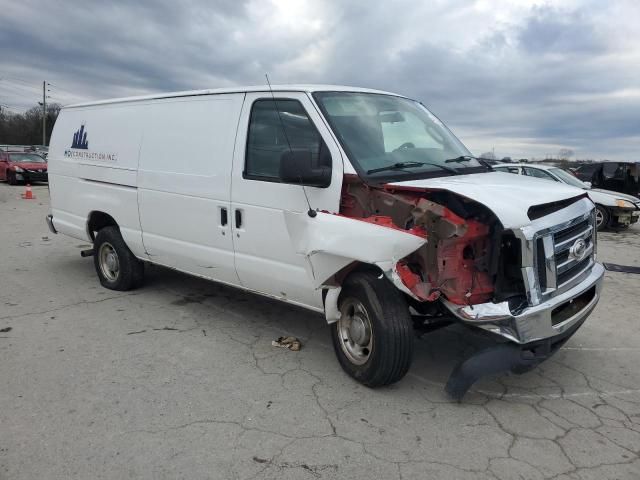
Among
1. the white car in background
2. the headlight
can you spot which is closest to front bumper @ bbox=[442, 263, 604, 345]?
the white car in background

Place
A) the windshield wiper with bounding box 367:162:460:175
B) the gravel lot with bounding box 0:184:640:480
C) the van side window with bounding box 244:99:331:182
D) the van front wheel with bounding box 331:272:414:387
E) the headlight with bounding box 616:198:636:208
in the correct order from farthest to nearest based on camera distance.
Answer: the headlight with bounding box 616:198:636:208, the van side window with bounding box 244:99:331:182, the windshield wiper with bounding box 367:162:460:175, the van front wheel with bounding box 331:272:414:387, the gravel lot with bounding box 0:184:640:480

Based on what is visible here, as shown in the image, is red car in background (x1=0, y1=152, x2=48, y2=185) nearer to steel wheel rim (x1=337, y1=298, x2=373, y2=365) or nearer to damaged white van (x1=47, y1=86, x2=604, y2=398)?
damaged white van (x1=47, y1=86, x2=604, y2=398)

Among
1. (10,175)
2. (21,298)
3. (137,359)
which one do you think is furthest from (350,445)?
(10,175)

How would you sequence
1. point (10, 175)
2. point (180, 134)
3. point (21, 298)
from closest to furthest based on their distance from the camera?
point (180, 134), point (21, 298), point (10, 175)

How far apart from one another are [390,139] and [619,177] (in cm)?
1284

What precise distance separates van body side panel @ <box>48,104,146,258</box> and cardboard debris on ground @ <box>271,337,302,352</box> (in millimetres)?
2051

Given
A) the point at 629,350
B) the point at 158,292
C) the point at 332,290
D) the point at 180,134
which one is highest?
the point at 180,134

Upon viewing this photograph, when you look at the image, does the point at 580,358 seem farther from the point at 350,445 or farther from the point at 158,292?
the point at 158,292

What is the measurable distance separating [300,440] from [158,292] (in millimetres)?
3597

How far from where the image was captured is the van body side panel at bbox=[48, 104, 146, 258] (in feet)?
18.4

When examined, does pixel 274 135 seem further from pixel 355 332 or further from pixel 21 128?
pixel 21 128

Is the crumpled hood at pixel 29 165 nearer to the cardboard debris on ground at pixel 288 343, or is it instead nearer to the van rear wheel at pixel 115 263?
the van rear wheel at pixel 115 263

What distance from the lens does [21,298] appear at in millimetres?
5828

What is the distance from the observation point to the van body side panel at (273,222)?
3801mm
